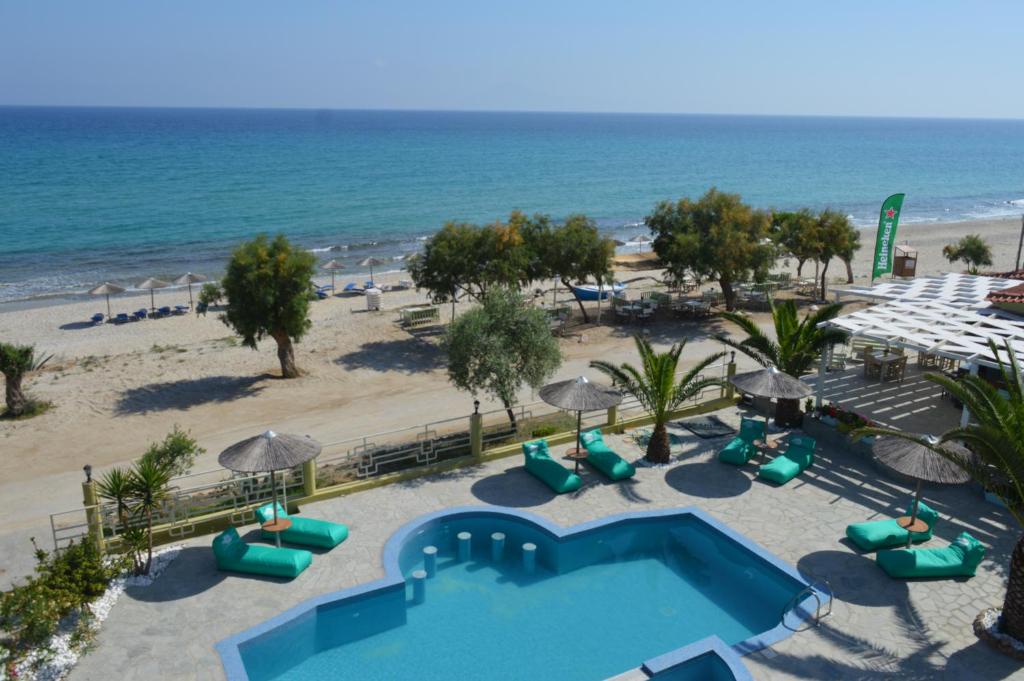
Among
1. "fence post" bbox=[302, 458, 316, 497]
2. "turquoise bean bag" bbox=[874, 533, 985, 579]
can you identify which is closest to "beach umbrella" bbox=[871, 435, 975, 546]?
"turquoise bean bag" bbox=[874, 533, 985, 579]

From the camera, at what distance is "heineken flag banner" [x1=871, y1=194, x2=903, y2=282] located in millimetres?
26234

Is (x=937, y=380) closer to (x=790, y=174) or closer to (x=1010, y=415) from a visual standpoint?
(x=1010, y=415)

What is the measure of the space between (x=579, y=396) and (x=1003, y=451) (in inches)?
275

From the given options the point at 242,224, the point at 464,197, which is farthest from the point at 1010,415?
the point at 464,197

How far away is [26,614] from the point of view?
9.80 metres

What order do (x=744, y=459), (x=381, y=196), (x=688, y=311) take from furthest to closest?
(x=381, y=196)
(x=688, y=311)
(x=744, y=459)

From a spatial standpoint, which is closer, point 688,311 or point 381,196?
point 688,311

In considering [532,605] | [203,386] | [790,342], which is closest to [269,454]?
[532,605]

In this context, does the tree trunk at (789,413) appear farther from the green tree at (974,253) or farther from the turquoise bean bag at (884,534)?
the green tree at (974,253)

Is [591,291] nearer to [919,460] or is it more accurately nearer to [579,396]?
[579,396]

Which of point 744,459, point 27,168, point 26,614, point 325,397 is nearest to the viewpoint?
point 26,614

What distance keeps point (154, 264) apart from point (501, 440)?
118ft

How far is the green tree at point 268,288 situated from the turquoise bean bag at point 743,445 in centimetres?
1293

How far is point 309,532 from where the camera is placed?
1267 cm
